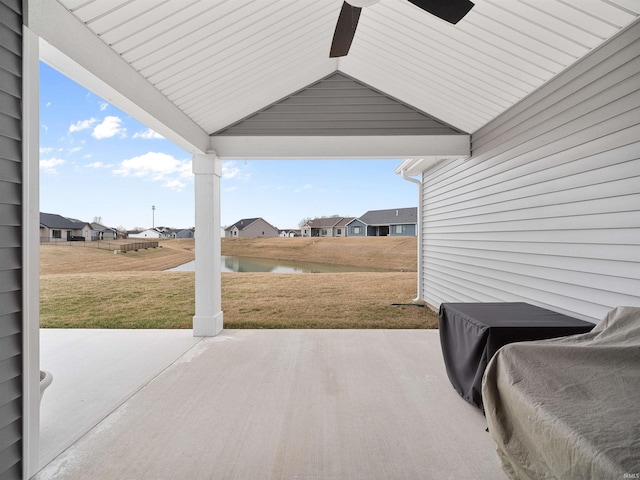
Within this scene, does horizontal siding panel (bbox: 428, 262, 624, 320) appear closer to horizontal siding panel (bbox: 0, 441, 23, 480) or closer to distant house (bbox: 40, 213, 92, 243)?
horizontal siding panel (bbox: 0, 441, 23, 480)

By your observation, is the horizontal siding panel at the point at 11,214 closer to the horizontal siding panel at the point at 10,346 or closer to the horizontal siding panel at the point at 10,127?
the horizontal siding panel at the point at 10,127

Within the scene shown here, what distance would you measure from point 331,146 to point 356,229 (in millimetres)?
21476

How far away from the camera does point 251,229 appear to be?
27.3 m

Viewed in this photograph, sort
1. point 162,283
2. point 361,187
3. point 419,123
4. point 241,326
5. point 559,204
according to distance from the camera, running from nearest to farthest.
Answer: point 559,204
point 419,123
point 241,326
point 162,283
point 361,187

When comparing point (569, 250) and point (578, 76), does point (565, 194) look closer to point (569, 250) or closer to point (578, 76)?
point (569, 250)

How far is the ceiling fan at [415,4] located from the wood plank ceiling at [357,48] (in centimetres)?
59

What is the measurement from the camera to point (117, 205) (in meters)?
12.0

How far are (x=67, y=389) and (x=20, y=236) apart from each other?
1.91 m

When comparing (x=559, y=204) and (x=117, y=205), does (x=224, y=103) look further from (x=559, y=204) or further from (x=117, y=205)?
(x=117, y=205)

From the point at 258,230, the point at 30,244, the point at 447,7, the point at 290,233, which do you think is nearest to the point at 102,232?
the point at 30,244

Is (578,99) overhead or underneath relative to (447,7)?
underneath

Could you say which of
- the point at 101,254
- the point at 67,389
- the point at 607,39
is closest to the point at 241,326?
the point at 67,389

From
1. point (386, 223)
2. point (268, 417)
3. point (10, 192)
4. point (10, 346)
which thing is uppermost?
point (386, 223)

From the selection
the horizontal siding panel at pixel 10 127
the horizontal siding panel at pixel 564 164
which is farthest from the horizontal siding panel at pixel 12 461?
the horizontal siding panel at pixel 564 164
